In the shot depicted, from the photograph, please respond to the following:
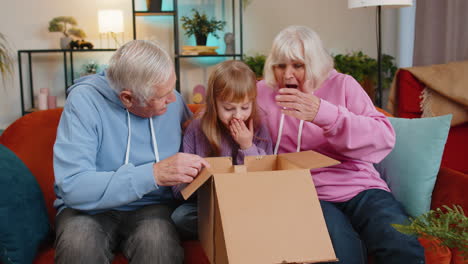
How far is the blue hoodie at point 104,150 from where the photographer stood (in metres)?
1.46

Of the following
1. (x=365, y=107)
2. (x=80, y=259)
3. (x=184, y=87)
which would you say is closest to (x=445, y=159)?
(x=365, y=107)

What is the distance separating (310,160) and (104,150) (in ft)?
2.26

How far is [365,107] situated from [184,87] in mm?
3201

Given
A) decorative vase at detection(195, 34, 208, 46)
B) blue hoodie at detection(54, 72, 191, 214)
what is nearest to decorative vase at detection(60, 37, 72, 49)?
decorative vase at detection(195, 34, 208, 46)

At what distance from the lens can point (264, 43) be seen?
185 inches

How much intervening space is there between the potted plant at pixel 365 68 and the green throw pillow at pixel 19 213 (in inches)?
114

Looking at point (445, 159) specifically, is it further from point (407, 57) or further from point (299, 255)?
point (407, 57)

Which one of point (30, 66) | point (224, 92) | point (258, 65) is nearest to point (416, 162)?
point (224, 92)

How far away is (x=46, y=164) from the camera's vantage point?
1.87 metres

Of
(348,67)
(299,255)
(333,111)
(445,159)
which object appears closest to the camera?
(299,255)

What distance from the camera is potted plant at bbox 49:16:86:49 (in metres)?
4.47

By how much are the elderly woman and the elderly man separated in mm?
425

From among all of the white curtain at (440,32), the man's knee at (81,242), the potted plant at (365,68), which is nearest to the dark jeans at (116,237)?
the man's knee at (81,242)

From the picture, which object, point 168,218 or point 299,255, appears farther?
point 168,218
